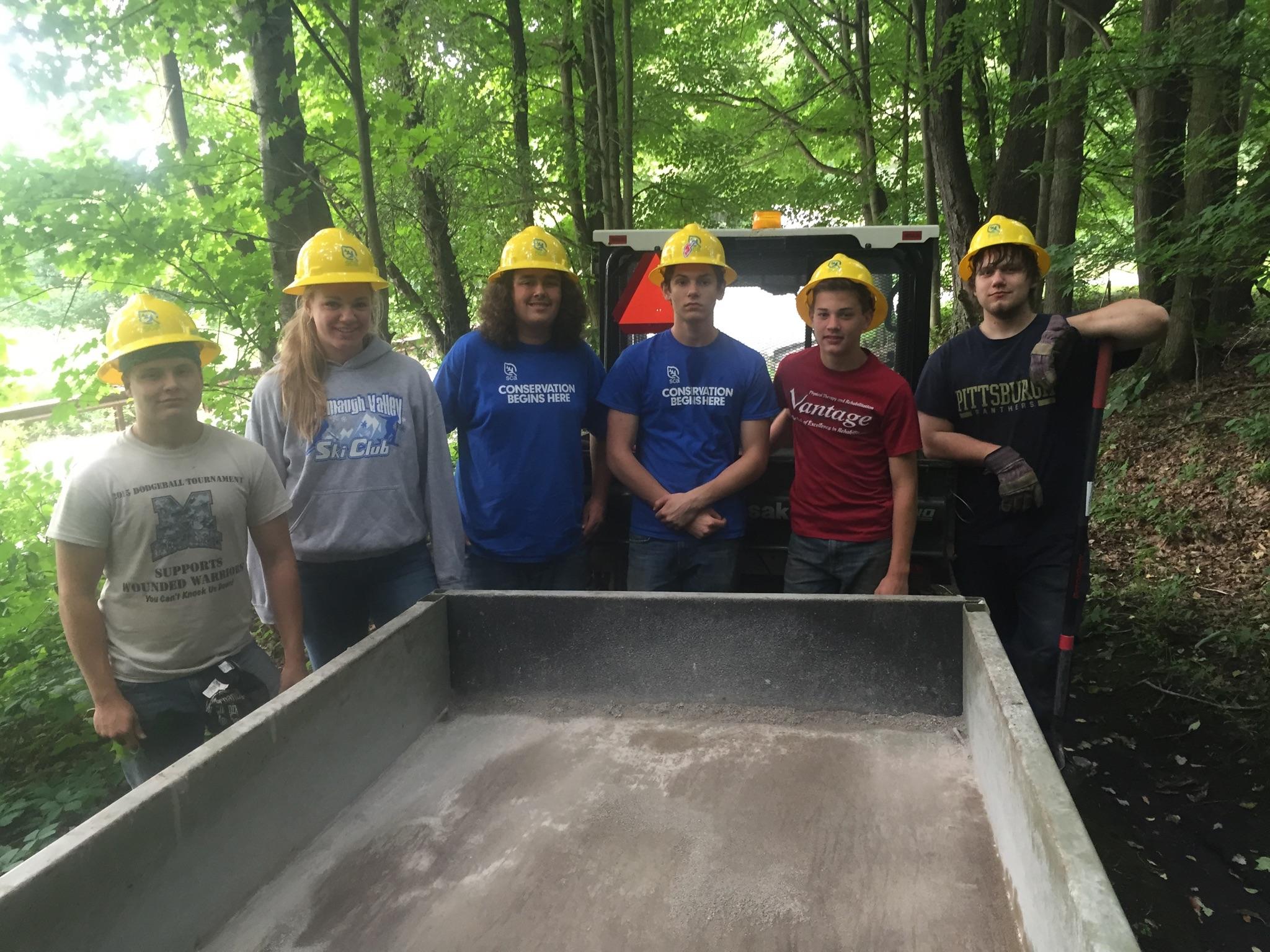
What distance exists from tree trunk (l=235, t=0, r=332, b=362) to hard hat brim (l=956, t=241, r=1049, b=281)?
3.52 meters

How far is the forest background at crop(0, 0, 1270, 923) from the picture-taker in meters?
4.66

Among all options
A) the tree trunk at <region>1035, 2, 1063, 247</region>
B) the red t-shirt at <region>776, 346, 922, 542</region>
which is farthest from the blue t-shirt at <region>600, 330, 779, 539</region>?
the tree trunk at <region>1035, 2, 1063, 247</region>

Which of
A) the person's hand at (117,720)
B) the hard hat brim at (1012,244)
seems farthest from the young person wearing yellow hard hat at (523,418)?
the hard hat brim at (1012,244)

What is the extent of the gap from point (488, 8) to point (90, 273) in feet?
21.2

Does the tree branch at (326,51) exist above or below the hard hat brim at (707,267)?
above

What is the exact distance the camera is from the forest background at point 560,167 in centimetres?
466

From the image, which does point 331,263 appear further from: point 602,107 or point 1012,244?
point 602,107

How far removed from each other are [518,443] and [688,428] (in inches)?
24.2

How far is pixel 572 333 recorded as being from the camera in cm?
321

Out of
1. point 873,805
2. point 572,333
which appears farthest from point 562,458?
point 873,805

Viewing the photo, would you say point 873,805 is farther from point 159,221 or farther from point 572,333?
point 159,221

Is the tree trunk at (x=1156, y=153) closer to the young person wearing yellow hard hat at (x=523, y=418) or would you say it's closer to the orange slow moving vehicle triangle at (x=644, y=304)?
the orange slow moving vehicle triangle at (x=644, y=304)

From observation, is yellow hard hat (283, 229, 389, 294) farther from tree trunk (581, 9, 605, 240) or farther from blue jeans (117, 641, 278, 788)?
tree trunk (581, 9, 605, 240)

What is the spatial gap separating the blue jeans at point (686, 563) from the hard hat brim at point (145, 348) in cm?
155
